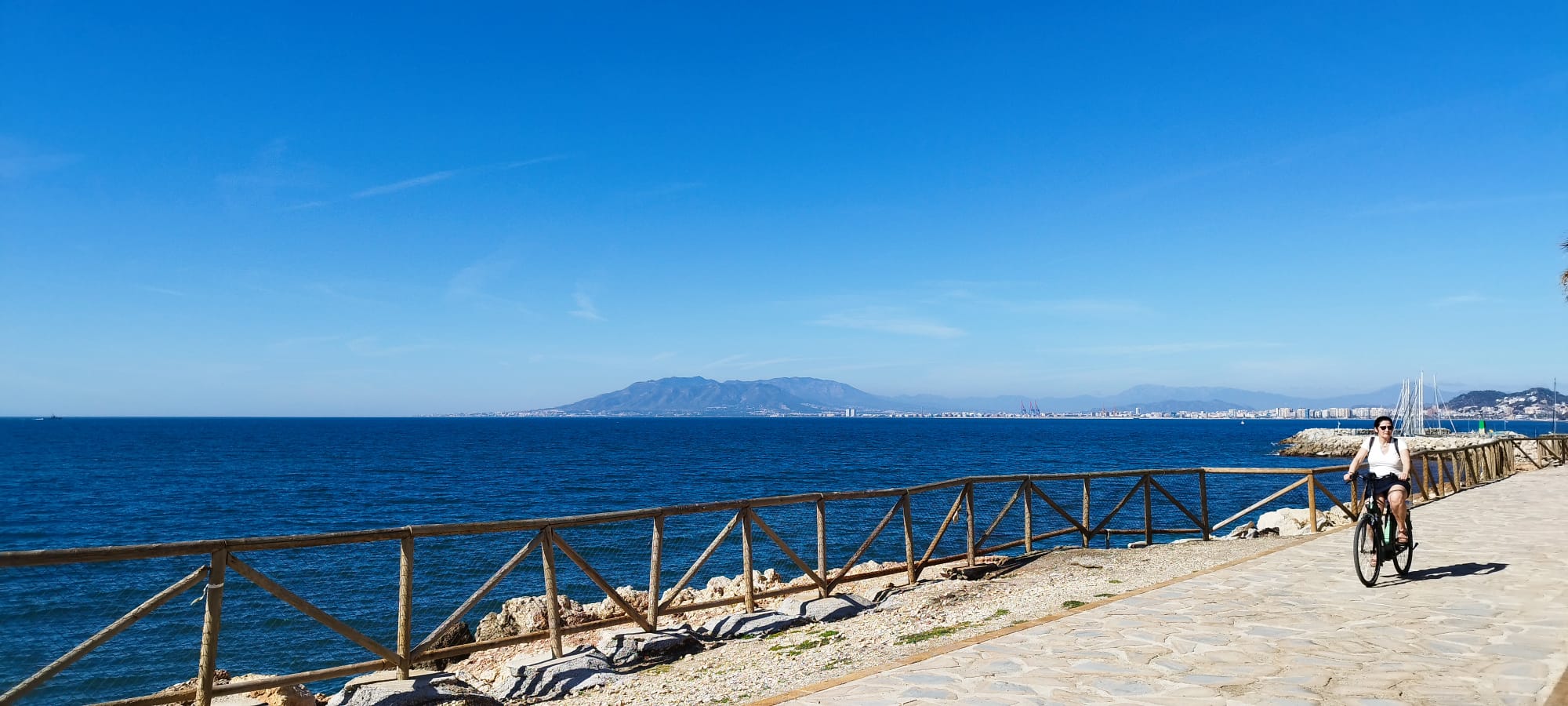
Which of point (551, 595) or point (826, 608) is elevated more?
point (551, 595)

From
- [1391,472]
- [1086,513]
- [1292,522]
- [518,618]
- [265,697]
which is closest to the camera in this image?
[265,697]

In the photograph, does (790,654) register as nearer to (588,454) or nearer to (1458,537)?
(1458,537)

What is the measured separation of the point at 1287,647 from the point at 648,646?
6.20 meters

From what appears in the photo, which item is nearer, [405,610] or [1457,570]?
[405,610]

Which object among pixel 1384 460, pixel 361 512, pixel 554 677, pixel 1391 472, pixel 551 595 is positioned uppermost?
pixel 1384 460

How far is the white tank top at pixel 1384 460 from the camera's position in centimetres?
987

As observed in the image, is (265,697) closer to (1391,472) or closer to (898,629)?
(898,629)

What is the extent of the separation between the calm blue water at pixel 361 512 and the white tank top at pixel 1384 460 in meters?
7.67

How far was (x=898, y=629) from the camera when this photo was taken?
9.73 meters

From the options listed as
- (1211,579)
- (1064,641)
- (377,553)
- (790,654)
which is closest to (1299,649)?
(1064,641)

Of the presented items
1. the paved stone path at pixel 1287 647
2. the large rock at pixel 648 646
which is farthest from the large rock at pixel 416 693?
the paved stone path at pixel 1287 647

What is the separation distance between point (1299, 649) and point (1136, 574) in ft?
18.6

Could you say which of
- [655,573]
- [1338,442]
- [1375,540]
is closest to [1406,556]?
[1375,540]

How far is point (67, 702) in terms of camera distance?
12344 millimetres
